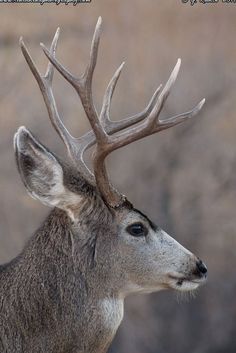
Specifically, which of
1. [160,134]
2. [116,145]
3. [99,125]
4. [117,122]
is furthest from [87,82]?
[160,134]

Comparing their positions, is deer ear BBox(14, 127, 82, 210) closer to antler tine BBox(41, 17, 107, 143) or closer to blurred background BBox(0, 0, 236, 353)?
antler tine BBox(41, 17, 107, 143)

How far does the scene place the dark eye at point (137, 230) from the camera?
4.54m

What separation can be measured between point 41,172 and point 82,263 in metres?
A: 0.45

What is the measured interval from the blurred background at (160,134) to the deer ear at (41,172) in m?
3.24

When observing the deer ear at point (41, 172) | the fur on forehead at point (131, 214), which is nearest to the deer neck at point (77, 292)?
the deer ear at point (41, 172)

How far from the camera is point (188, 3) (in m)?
7.85

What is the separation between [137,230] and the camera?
14.9 ft

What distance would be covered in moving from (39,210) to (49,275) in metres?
3.27

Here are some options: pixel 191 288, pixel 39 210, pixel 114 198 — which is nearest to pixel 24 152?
pixel 114 198

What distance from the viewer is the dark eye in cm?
454

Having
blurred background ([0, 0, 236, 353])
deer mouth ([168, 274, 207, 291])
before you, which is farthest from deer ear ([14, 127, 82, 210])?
blurred background ([0, 0, 236, 353])

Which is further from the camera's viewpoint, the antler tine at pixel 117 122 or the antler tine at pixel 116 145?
the antler tine at pixel 117 122

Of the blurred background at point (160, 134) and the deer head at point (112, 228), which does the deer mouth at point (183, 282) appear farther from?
the blurred background at point (160, 134)

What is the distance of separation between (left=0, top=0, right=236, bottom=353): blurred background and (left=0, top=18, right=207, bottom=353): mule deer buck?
301 centimetres
